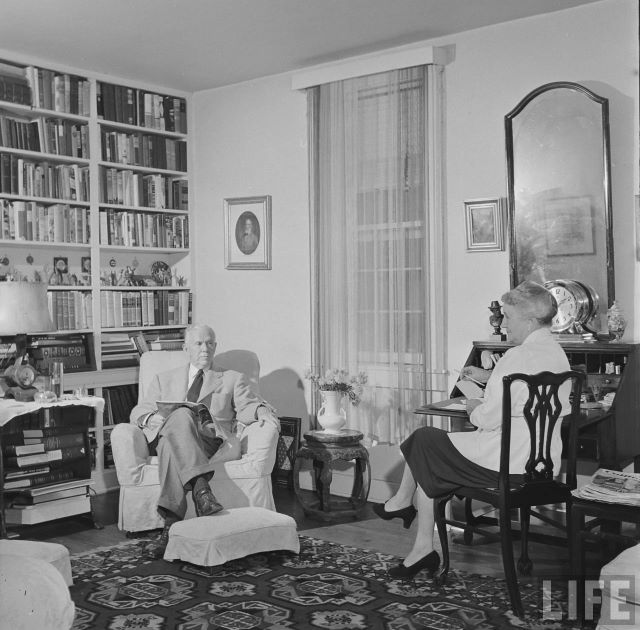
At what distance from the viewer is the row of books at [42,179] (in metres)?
5.12

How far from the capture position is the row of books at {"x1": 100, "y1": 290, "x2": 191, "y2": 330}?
573 cm

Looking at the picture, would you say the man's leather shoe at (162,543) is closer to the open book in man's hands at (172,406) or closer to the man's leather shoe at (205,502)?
the man's leather shoe at (205,502)

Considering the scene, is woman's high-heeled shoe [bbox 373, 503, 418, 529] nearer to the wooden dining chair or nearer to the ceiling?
the wooden dining chair

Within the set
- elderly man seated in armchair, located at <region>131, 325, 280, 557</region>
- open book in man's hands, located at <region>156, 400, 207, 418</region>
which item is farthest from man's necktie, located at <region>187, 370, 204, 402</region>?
open book in man's hands, located at <region>156, 400, 207, 418</region>

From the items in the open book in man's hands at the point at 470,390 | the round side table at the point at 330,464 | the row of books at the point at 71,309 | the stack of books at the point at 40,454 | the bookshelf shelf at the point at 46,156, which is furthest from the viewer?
the row of books at the point at 71,309

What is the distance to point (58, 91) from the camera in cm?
531

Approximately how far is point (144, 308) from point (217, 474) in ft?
6.05

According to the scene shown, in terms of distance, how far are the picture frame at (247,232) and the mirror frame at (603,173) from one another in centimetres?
179

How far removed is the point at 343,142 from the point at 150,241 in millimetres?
1566

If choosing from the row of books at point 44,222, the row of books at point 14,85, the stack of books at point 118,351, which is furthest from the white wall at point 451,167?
the row of books at point 14,85

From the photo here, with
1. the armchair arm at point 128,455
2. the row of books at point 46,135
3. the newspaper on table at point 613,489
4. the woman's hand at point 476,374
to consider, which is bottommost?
the armchair arm at point 128,455

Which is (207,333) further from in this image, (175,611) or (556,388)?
(556,388)

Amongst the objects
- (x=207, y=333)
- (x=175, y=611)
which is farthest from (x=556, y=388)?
(x=207, y=333)

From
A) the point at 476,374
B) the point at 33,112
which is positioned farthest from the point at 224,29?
the point at 476,374
